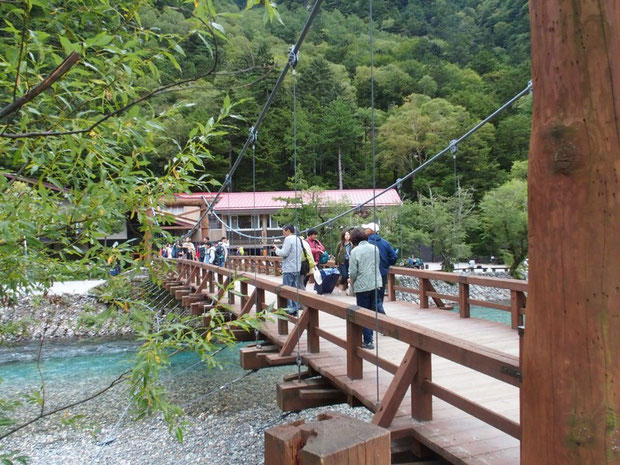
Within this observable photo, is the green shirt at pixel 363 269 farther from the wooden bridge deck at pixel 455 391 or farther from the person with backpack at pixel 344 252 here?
the person with backpack at pixel 344 252

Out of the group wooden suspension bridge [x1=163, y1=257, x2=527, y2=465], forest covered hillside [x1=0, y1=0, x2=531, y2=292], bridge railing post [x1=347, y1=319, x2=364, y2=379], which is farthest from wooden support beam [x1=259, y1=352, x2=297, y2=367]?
forest covered hillside [x1=0, y1=0, x2=531, y2=292]

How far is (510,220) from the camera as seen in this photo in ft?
61.2

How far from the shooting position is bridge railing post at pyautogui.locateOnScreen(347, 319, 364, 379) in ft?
8.84

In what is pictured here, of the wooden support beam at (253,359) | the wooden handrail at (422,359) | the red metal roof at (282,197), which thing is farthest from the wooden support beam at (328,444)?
the red metal roof at (282,197)

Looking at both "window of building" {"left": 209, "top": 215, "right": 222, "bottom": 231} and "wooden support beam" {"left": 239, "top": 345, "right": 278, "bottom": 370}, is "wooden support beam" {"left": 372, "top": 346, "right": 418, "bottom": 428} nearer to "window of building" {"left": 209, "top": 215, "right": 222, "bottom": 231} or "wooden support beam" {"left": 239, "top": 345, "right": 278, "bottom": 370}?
"wooden support beam" {"left": 239, "top": 345, "right": 278, "bottom": 370}

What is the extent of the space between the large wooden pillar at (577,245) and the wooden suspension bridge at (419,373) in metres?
0.87

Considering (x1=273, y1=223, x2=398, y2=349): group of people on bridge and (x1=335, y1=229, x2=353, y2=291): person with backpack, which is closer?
(x1=273, y1=223, x2=398, y2=349): group of people on bridge

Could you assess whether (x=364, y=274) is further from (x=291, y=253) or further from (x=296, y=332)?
(x=291, y=253)

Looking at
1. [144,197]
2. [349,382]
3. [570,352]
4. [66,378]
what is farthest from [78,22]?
[66,378]

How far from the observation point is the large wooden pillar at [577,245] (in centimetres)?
74

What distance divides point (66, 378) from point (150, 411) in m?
8.51

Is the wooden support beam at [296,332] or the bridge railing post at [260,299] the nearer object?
the wooden support beam at [296,332]

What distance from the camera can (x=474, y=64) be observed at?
34375mm

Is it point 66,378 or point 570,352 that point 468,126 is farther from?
point 570,352
